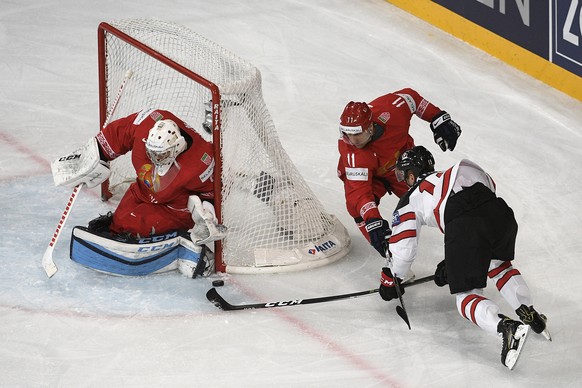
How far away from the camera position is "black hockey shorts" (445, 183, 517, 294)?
174 inches

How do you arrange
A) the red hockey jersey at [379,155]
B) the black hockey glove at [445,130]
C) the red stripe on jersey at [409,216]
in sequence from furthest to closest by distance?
the black hockey glove at [445,130] < the red hockey jersey at [379,155] < the red stripe on jersey at [409,216]

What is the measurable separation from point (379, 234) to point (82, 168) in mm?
1360

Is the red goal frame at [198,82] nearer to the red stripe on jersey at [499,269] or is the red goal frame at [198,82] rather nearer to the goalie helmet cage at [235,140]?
the goalie helmet cage at [235,140]

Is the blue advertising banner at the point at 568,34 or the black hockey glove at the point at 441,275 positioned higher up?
the blue advertising banner at the point at 568,34

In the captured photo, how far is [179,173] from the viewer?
4996 mm

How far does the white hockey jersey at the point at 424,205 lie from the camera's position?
14.9 ft

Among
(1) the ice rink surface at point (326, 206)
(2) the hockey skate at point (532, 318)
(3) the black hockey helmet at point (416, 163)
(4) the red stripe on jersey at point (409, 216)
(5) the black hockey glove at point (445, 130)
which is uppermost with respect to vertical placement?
(3) the black hockey helmet at point (416, 163)

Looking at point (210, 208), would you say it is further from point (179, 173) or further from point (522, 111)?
point (522, 111)

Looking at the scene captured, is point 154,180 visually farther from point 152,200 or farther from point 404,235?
point 404,235

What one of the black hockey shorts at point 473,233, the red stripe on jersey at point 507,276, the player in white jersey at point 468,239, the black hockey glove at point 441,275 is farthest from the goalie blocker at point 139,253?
the red stripe on jersey at point 507,276

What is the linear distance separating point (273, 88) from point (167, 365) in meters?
2.91

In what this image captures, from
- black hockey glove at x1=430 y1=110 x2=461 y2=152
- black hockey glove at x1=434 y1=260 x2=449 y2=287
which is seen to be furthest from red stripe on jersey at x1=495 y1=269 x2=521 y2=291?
black hockey glove at x1=430 y1=110 x2=461 y2=152

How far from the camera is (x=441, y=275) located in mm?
4863

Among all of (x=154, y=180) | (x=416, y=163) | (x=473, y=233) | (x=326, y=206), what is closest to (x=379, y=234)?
(x=416, y=163)
